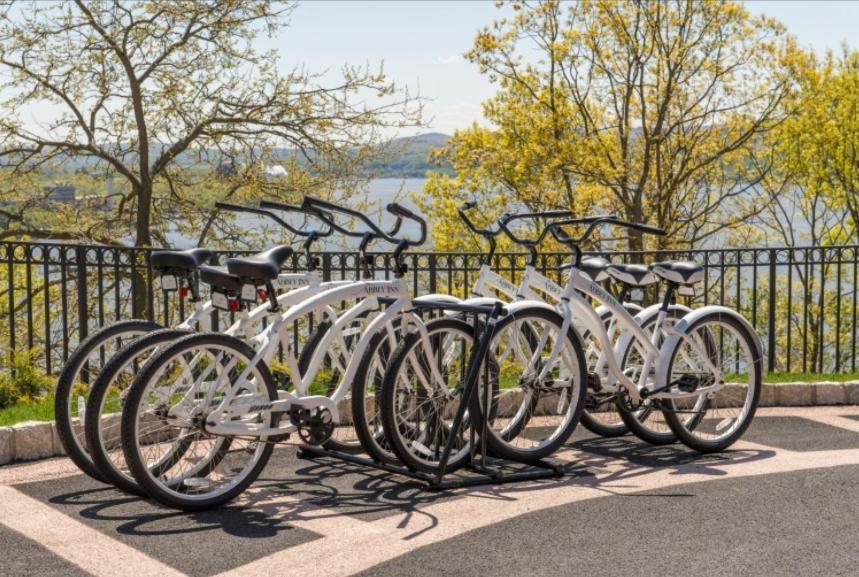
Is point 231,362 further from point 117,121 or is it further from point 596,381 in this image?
point 117,121

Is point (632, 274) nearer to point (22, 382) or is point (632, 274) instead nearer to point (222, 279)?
point (222, 279)

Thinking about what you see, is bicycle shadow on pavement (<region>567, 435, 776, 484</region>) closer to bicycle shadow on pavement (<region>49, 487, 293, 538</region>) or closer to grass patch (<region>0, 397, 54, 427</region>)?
bicycle shadow on pavement (<region>49, 487, 293, 538</region>)

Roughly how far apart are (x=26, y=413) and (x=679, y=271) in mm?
4278

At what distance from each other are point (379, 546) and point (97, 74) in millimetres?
13928

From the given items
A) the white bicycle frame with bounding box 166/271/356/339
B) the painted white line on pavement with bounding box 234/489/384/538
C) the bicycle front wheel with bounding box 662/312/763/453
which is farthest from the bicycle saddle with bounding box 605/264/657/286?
the painted white line on pavement with bounding box 234/489/384/538

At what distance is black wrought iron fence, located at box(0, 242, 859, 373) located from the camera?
8656 millimetres

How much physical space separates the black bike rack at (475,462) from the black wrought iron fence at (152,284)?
133 cm

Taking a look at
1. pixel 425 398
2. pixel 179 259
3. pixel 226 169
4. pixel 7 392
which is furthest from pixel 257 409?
pixel 226 169

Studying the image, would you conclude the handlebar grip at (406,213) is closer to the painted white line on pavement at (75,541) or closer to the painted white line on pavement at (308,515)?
the painted white line on pavement at (308,515)

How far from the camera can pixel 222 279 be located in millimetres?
5559

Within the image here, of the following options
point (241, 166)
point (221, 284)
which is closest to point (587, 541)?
point (221, 284)

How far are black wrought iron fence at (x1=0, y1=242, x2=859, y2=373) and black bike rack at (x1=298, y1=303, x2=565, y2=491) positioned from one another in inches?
52.3

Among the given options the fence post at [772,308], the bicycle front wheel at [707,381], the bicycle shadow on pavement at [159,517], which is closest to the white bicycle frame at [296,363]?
the bicycle shadow on pavement at [159,517]

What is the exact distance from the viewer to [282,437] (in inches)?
229
